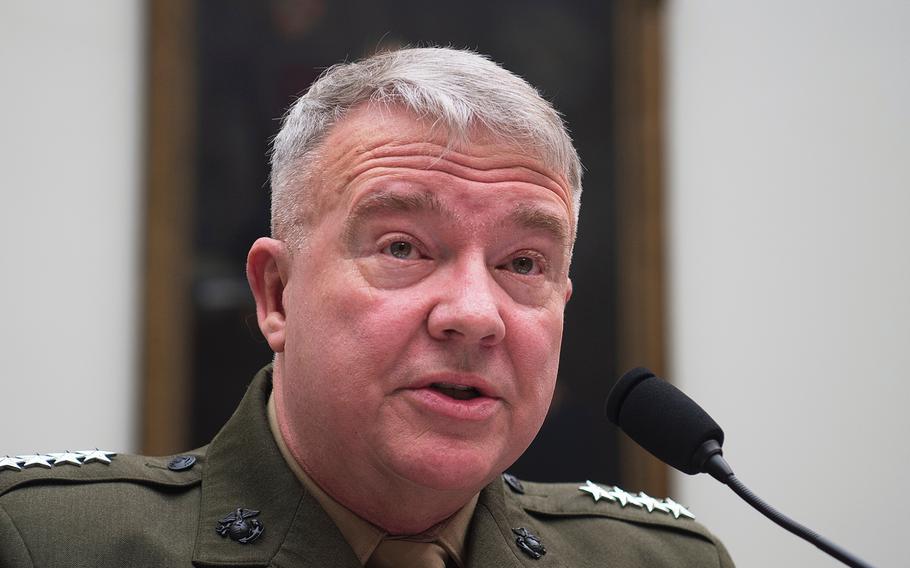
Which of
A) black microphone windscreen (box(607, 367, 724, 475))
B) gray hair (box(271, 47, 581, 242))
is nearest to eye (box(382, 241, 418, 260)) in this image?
gray hair (box(271, 47, 581, 242))

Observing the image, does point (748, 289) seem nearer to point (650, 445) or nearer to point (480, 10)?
point (480, 10)

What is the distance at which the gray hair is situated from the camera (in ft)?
6.32

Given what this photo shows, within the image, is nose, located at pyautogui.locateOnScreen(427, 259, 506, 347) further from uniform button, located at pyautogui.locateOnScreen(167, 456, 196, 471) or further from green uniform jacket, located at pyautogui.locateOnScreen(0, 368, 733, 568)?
uniform button, located at pyautogui.locateOnScreen(167, 456, 196, 471)

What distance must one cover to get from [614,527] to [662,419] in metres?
0.66

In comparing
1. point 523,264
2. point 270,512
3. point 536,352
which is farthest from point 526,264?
point 270,512

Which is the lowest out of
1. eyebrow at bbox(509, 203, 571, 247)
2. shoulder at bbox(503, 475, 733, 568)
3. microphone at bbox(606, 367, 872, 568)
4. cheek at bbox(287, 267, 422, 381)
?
shoulder at bbox(503, 475, 733, 568)

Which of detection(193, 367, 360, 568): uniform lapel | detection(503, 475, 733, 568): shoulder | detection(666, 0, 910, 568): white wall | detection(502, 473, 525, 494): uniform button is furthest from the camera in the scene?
detection(666, 0, 910, 568): white wall

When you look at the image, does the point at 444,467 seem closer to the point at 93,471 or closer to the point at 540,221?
the point at 540,221

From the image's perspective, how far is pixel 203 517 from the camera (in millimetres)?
1894

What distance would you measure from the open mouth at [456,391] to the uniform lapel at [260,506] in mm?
344

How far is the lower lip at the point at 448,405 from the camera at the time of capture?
1.77 m

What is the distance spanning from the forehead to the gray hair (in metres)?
0.02

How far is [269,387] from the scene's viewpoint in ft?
7.18

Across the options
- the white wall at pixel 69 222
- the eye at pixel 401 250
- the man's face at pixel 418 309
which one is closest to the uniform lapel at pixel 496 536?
the man's face at pixel 418 309
